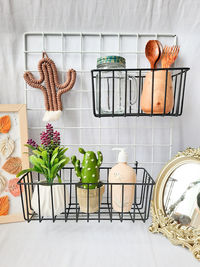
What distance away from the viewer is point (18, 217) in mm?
737

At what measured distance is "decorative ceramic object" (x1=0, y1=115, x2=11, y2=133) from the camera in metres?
0.74

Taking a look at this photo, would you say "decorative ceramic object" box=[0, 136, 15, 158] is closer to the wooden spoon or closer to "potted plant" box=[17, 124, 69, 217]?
"potted plant" box=[17, 124, 69, 217]

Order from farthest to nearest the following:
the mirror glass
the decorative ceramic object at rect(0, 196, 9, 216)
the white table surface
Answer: the decorative ceramic object at rect(0, 196, 9, 216) → the mirror glass → the white table surface

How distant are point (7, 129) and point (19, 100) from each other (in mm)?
126

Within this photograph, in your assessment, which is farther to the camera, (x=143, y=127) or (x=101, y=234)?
(x=143, y=127)

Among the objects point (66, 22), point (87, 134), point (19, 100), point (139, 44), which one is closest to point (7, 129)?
point (19, 100)

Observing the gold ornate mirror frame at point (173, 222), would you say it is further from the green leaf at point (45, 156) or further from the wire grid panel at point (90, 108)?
the green leaf at point (45, 156)

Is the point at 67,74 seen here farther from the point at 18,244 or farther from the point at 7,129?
the point at 18,244

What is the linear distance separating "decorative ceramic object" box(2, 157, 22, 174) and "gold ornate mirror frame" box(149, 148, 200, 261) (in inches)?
19.6

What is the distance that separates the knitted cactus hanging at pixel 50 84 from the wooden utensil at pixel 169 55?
32cm

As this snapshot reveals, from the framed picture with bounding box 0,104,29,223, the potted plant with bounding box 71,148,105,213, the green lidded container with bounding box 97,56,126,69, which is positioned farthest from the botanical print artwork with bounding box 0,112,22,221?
the green lidded container with bounding box 97,56,126,69

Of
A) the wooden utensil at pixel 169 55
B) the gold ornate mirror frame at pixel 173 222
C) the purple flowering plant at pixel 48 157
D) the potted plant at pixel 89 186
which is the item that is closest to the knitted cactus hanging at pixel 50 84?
the purple flowering plant at pixel 48 157

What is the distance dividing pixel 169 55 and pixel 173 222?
549 millimetres

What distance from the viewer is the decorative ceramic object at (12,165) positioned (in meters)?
0.75
